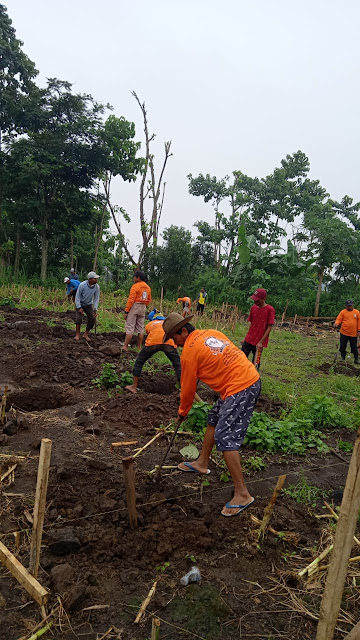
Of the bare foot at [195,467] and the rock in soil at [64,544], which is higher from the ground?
the bare foot at [195,467]

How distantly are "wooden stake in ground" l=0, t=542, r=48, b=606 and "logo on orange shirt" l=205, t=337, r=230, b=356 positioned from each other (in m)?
1.93

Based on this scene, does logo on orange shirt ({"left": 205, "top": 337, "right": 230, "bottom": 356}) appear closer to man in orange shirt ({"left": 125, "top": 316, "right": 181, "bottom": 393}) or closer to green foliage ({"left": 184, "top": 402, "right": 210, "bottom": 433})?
green foliage ({"left": 184, "top": 402, "right": 210, "bottom": 433})

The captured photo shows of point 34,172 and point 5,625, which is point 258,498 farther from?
point 34,172

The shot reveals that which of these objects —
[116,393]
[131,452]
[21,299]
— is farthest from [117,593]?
[21,299]

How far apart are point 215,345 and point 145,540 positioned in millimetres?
1508

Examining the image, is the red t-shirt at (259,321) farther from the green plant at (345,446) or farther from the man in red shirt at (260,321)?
the green plant at (345,446)

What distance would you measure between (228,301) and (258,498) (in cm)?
1792

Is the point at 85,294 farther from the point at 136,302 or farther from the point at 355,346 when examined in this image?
the point at 355,346

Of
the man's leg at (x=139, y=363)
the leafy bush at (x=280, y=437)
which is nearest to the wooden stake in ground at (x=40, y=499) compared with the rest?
the leafy bush at (x=280, y=437)

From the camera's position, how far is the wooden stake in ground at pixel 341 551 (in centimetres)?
183

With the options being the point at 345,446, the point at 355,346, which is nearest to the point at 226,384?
the point at 345,446

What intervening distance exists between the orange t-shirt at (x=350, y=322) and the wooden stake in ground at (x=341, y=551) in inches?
330

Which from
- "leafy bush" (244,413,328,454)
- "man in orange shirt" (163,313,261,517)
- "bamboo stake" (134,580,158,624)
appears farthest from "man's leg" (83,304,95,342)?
"bamboo stake" (134,580,158,624)

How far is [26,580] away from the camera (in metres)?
2.26
